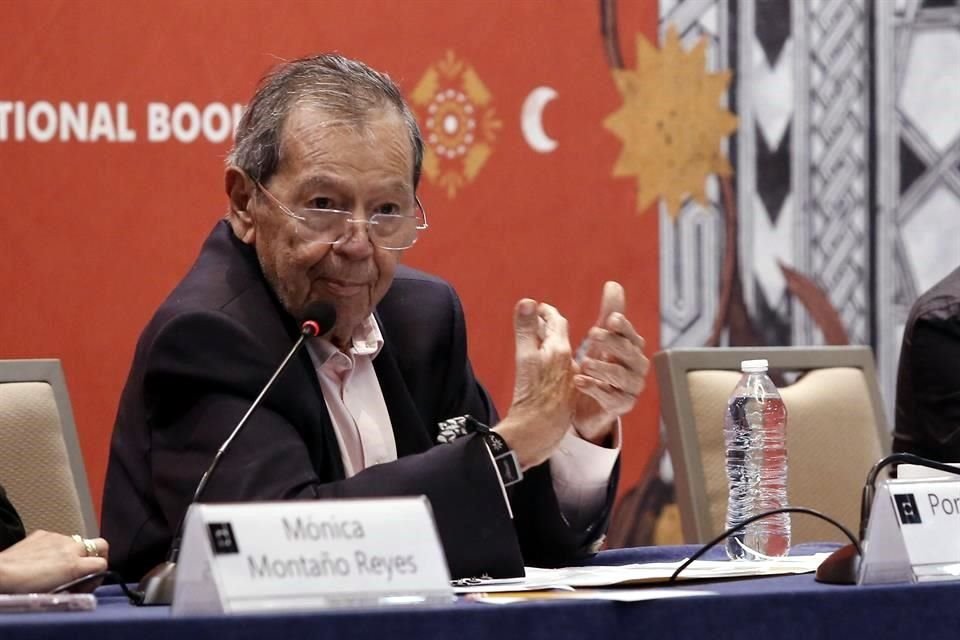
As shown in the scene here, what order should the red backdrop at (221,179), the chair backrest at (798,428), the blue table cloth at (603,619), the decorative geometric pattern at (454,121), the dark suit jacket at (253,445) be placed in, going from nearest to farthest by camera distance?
the blue table cloth at (603,619) < the dark suit jacket at (253,445) < the chair backrest at (798,428) < the red backdrop at (221,179) < the decorative geometric pattern at (454,121)

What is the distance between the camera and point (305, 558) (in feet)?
3.89

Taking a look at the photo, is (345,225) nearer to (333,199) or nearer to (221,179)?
(333,199)

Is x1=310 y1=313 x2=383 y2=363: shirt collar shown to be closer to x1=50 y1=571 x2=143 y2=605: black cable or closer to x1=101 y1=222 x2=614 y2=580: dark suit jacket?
Result: x1=101 y1=222 x2=614 y2=580: dark suit jacket

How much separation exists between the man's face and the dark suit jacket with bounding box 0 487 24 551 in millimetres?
451

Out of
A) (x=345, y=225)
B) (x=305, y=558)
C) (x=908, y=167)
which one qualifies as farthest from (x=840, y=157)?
(x=305, y=558)

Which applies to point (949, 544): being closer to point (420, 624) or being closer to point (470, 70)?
point (420, 624)

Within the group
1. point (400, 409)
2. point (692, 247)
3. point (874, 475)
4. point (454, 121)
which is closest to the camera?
point (874, 475)

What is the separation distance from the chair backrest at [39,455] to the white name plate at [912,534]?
1350 mm

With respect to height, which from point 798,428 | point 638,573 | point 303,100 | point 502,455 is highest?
point 303,100

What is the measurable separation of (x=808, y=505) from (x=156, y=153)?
5.50 feet

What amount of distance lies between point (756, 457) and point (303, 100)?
932 millimetres

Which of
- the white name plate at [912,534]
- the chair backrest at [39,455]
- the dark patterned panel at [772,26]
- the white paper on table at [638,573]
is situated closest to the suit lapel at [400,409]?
the white paper on table at [638,573]

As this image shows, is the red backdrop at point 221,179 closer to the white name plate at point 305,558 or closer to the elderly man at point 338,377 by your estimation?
the elderly man at point 338,377

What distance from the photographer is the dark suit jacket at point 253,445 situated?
172cm
